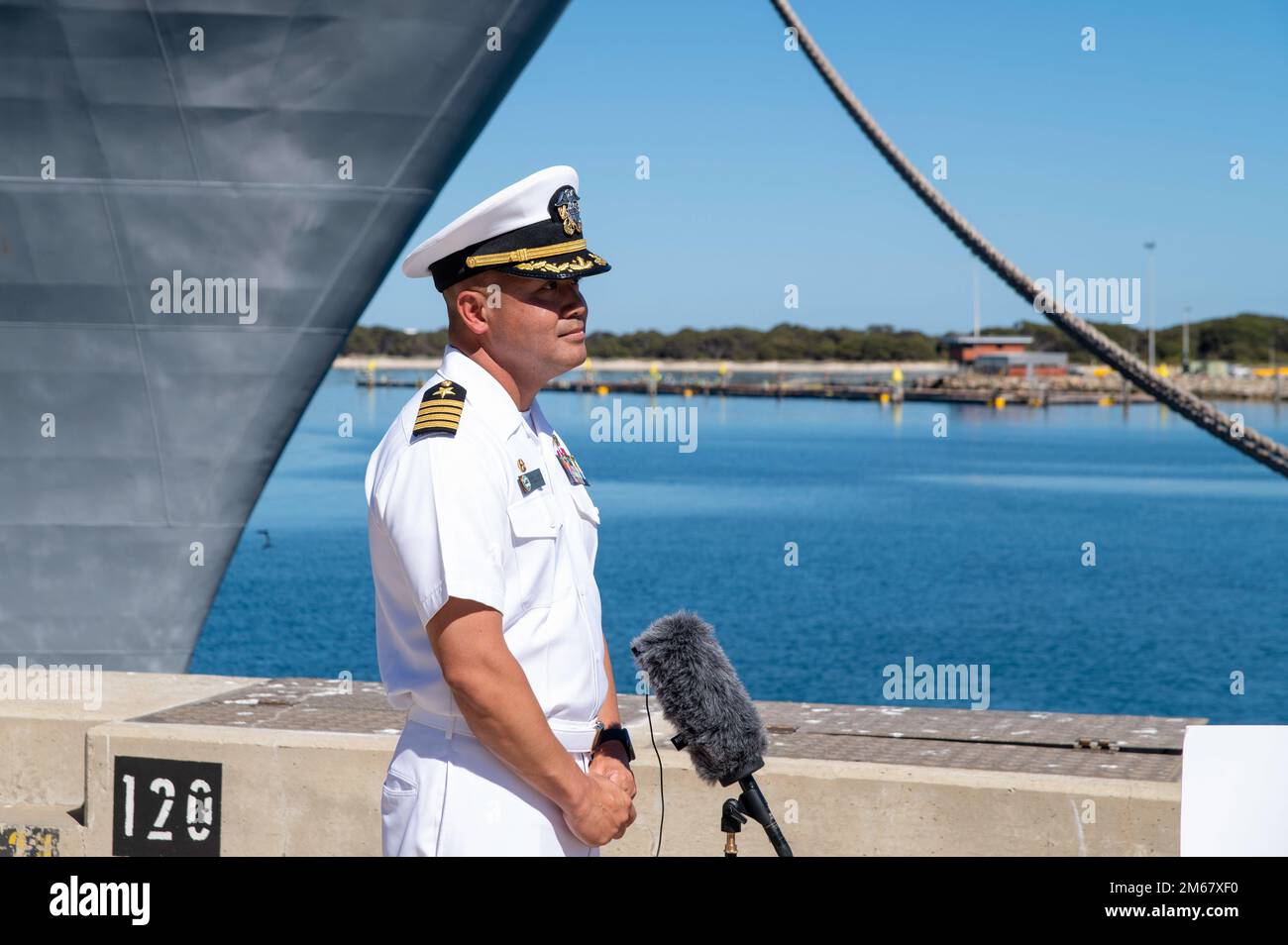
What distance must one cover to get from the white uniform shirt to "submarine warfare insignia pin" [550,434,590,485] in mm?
81

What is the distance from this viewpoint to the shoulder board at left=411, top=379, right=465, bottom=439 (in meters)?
2.32

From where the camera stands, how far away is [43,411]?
7719mm

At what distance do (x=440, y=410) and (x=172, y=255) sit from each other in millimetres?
5899

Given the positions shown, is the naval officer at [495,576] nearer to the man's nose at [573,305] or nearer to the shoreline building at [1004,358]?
the man's nose at [573,305]

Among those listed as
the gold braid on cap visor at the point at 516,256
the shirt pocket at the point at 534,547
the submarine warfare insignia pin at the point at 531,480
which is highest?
the gold braid on cap visor at the point at 516,256

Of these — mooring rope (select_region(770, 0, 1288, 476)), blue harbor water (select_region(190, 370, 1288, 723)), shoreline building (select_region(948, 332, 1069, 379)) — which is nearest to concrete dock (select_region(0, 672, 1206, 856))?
mooring rope (select_region(770, 0, 1288, 476))

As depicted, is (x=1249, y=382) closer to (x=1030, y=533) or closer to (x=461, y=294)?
(x=1030, y=533)

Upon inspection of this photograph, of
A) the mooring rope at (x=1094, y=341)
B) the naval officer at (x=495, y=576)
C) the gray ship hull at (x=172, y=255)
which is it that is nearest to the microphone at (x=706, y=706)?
the naval officer at (x=495, y=576)

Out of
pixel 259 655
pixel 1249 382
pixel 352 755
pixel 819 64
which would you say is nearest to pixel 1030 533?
pixel 259 655

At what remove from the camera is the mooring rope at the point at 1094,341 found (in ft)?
21.7

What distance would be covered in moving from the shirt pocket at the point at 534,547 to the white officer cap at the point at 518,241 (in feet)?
1.25
